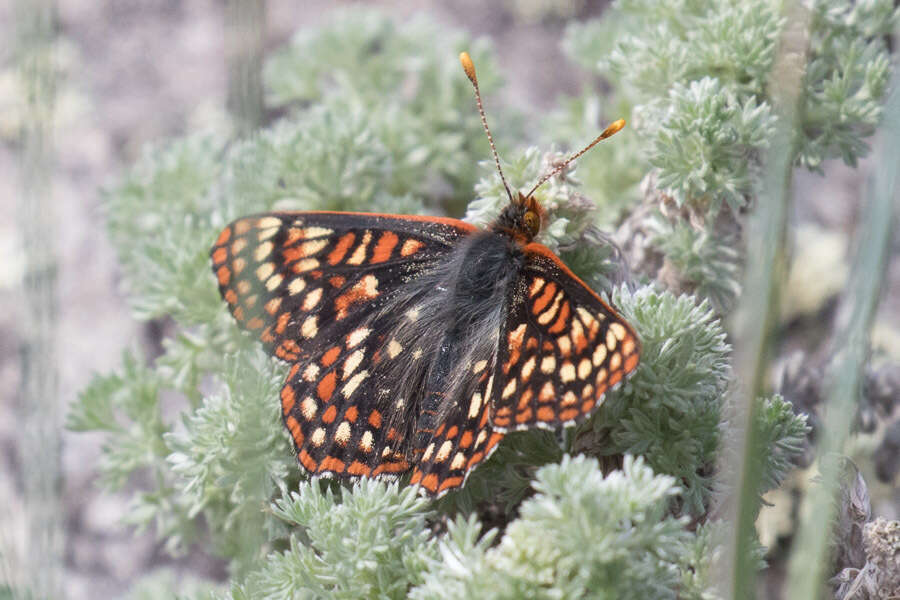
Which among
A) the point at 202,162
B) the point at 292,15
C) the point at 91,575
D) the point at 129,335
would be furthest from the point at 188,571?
the point at 292,15

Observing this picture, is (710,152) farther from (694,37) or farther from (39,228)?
(39,228)

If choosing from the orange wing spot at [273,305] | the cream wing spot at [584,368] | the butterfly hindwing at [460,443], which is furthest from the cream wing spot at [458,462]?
the orange wing spot at [273,305]

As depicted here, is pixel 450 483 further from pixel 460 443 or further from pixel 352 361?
pixel 352 361

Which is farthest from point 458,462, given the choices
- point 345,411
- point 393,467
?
point 345,411

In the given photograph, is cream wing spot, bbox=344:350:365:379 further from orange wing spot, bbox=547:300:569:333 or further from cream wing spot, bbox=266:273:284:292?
orange wing spot, bbox=547:300:569:333

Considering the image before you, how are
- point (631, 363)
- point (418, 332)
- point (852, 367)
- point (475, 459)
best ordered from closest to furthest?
1. point (852, 367)
2. point (631, 363)
3. point (475, 459)
4. point (418, 332)

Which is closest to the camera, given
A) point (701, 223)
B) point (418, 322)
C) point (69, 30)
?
point (418, 322)
